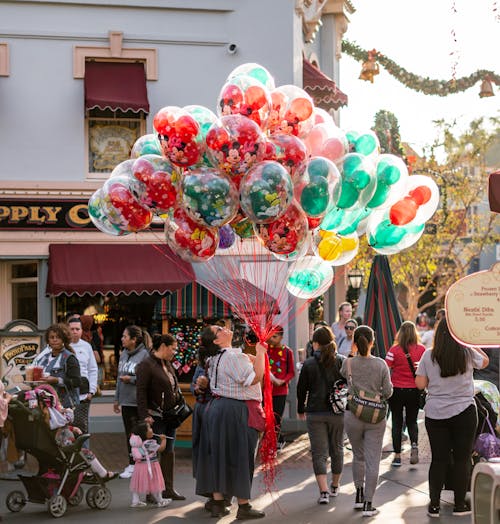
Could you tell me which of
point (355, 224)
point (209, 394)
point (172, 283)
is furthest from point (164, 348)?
point (172, 283)

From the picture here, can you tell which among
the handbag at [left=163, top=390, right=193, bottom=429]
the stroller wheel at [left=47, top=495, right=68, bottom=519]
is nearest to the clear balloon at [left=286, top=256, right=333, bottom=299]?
the handbag at [left=163, top=390, right=193, bottom=429]

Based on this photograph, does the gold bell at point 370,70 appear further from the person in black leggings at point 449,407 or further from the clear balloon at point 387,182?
the person in black leggings at point 449,407

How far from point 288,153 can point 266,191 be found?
0.57m

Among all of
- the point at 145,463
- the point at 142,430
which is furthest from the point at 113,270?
the point at 145,463

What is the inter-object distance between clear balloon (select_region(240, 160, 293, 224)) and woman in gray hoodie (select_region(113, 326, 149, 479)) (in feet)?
12.2

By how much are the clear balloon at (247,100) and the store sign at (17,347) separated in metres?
5.15

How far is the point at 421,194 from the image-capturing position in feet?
32.6

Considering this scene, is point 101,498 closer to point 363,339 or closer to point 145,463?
point 145,463

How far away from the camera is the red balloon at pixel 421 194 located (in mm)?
9938

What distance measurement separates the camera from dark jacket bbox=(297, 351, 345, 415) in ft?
33.5

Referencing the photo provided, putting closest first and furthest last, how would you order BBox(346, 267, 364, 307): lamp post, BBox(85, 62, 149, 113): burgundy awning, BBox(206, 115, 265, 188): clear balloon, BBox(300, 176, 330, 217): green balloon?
BBox(206, 115, 265, 188): clear balloon, BBox(300, 176, 330, 217): green balloon, BBox(85, 62, 149, 113): burgundy awning, BBox(346, 267, 364, 307): lamp post

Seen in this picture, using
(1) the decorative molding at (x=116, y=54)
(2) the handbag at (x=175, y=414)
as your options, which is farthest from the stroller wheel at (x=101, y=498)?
(1) the decorative molding at (x=116, y=54)

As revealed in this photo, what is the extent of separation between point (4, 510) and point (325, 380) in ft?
11.2

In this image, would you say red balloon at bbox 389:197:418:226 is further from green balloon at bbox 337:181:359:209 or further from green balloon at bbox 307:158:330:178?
green balloon at bbox 307:158:330:178
